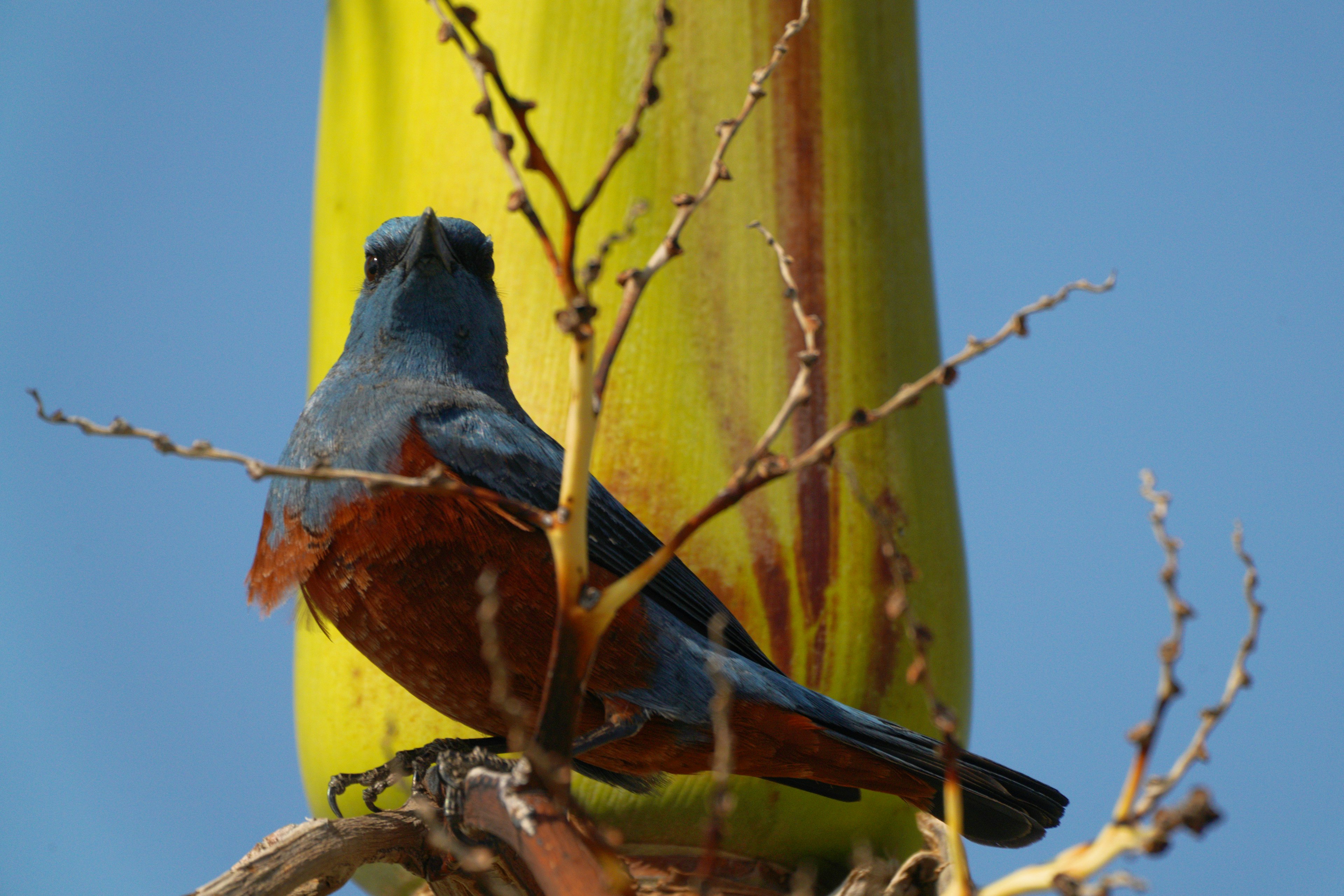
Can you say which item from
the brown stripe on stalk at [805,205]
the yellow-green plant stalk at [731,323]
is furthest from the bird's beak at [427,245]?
the brown stripe on stalk at [805,205]

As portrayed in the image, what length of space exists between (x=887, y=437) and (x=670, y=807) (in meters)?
0.96

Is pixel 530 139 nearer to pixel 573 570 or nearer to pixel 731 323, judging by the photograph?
pixel 573 570

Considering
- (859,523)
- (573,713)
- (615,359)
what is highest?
(615,359)

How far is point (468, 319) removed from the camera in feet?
8.42

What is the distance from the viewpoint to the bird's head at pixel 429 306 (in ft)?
8.21

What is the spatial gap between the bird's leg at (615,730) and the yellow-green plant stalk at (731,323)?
437 millimetres

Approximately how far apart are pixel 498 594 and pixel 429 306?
782 mm

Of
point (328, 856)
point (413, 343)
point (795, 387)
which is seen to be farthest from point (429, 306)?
point (795, 387)

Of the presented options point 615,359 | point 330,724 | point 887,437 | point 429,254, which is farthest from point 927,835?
point 429,254

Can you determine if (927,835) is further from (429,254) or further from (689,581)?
(429,254)

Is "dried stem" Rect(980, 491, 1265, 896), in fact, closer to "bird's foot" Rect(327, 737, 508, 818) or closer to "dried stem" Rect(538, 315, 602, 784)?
"dried stem" Rect(538, 315, 602, 784)

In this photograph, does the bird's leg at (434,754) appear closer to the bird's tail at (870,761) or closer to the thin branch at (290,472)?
the bird's tail at (870,761)

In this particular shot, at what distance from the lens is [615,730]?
7.07ft

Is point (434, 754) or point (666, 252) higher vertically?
point (666, 252)
